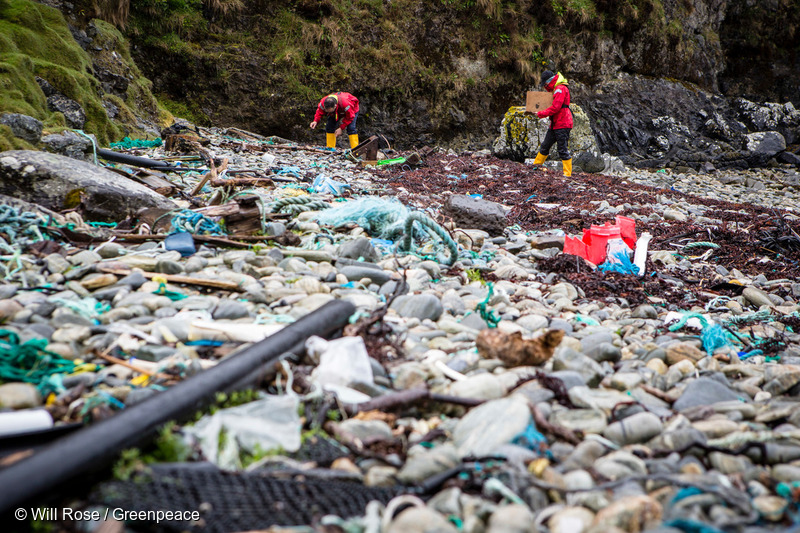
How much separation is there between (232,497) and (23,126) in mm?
5883

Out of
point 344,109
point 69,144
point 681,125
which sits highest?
point 681,125

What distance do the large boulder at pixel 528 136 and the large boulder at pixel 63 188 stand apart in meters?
11.3

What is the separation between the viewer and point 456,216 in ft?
17.2

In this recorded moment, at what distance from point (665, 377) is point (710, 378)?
20 centimetres

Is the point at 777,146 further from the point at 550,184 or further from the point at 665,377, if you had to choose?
the point at 665,377

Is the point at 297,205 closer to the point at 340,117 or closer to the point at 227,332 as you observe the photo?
the point at 227,332

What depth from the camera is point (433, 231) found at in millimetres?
3854

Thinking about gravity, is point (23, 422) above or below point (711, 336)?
above

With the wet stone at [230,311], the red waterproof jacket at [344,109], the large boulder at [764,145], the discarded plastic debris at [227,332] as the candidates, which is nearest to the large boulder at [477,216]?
the wet stone at [230,311]

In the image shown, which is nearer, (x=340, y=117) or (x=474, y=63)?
(x=340, y=117)

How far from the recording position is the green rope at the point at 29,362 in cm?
175

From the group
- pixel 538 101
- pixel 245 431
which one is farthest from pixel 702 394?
pixel 538 101

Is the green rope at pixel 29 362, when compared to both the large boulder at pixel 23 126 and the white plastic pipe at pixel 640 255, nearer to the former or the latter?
the white plastic pipe at pixel 640 255

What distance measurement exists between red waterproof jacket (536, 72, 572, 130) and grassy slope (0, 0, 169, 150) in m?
8.92
